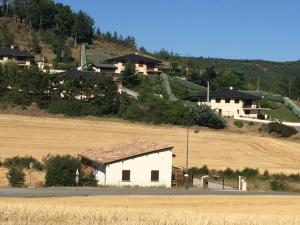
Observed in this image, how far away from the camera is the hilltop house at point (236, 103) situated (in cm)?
10112

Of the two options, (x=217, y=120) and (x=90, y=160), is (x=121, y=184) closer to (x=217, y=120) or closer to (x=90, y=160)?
(x=90, y=160)

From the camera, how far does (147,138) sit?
73.2 m

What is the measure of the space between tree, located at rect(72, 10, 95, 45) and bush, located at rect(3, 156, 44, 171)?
87930 mm

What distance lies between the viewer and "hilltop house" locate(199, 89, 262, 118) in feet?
332

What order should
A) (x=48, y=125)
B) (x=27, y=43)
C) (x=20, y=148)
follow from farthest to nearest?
(x=27, y=43) < (x=48, y=125) < (x=20, y=148)

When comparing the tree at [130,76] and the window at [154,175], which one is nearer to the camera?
the window at [154,175]

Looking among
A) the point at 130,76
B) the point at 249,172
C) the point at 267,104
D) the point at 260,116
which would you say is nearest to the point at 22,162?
the point at 249,172

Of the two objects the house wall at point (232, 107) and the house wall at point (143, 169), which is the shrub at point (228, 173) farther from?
the house wall at point (232, 107)

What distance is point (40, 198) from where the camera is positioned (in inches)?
1432

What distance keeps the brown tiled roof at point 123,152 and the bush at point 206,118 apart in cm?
2830

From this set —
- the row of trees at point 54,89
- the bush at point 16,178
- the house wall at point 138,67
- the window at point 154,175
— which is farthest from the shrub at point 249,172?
the house wall at point 138,67

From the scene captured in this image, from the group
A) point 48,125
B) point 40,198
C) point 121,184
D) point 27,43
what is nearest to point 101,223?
point 40,198

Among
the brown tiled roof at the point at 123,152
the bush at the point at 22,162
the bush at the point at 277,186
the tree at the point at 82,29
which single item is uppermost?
the tree at the point at 82,29

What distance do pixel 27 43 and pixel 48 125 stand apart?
188 ft
